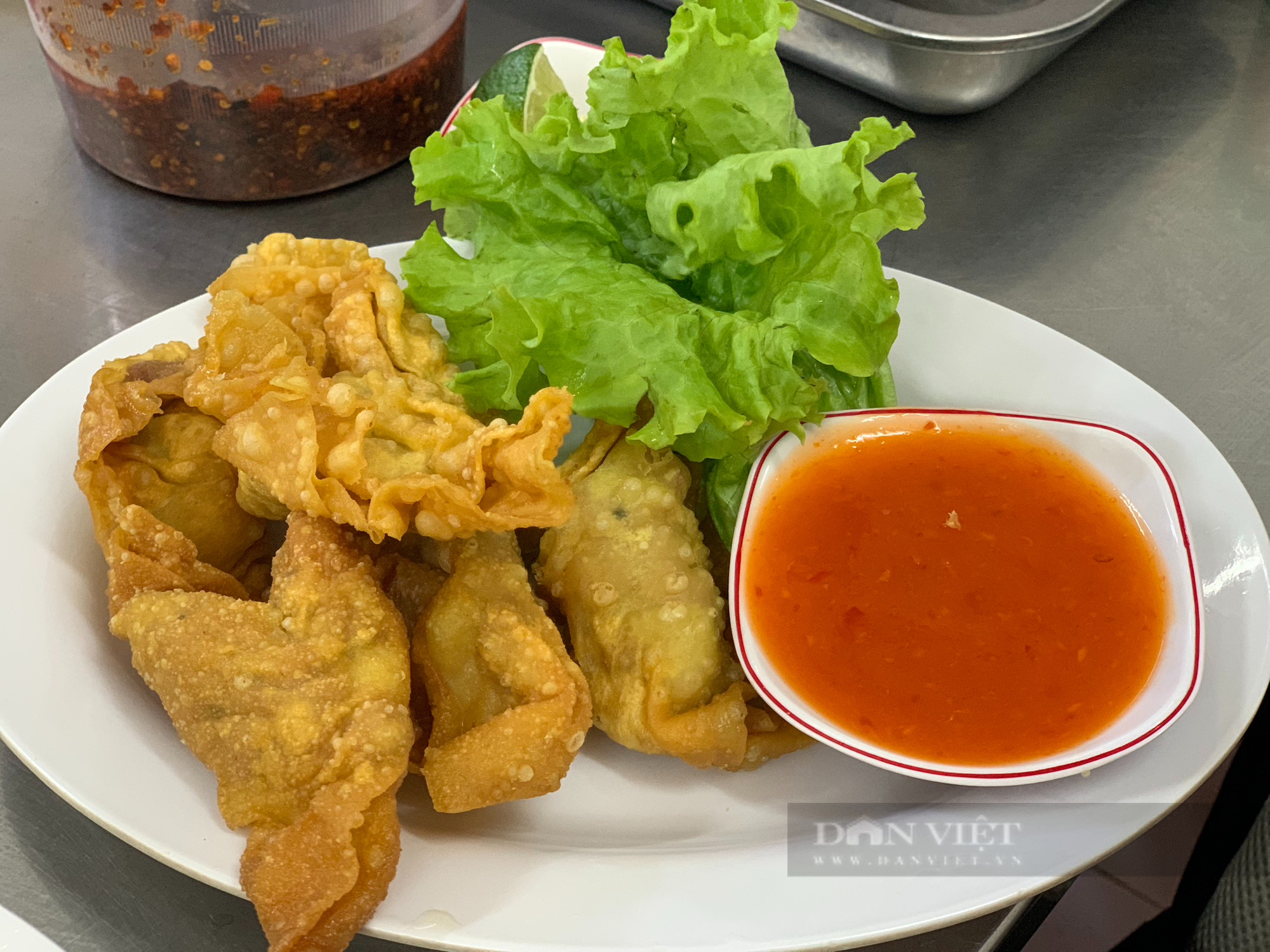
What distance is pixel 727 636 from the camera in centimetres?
172

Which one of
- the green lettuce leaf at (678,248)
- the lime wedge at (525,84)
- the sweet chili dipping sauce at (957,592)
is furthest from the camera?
the lime wedge at (525,84)

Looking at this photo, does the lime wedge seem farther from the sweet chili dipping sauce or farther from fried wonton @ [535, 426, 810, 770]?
the sweet chili dipping sauce

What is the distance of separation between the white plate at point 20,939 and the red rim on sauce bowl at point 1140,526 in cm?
98

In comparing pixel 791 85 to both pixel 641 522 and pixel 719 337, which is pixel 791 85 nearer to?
pixel 719 337

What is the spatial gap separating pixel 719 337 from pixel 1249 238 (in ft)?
6.56

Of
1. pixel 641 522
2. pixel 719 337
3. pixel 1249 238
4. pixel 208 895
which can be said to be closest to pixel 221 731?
pixel 208 895

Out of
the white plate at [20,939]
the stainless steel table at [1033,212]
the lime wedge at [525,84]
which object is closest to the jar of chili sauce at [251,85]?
the stainless steel table at [1033,212]

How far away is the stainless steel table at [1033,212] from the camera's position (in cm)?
257

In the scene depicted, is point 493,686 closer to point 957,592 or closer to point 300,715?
point 300,715

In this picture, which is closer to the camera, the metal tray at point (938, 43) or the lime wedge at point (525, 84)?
the lime wedge at point (525, 84)

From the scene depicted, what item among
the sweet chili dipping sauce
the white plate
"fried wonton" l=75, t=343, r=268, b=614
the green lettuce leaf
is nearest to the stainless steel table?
the sweet chili dipping sauce

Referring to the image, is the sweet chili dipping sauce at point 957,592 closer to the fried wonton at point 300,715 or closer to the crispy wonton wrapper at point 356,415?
the crispy wonton wrapper at point 356,415

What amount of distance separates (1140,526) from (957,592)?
1.19ft

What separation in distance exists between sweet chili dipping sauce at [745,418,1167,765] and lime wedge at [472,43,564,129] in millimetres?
891
